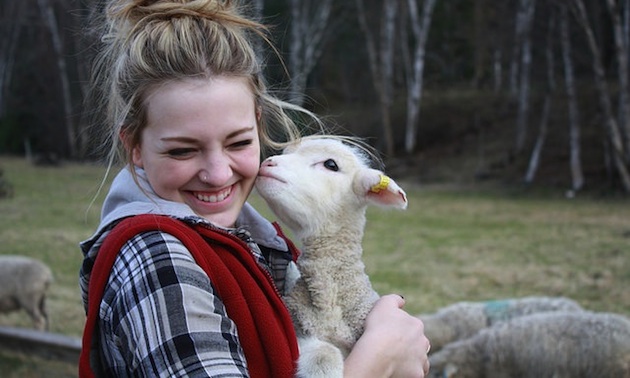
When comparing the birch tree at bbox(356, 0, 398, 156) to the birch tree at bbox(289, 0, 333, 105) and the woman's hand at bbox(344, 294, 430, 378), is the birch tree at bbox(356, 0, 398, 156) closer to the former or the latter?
the birch tree at bbox(289, 0, 333, 105)

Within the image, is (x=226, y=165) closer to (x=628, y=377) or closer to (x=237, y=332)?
(x=237, y=332)

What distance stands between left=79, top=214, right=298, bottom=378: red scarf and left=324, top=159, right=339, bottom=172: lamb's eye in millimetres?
490

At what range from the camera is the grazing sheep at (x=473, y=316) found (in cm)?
591

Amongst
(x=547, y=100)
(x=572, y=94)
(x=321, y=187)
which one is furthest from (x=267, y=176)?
(x=547, y=100)

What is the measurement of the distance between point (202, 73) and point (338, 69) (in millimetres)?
31290

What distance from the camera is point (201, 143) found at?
1.49 metres

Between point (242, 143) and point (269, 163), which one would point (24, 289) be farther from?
point (242, 143)

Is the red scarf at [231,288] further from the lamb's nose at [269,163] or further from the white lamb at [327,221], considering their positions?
the lamb's nose at [269,163]

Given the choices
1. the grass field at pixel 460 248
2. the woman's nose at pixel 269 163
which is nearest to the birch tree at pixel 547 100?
the grass field at pixel 460 248

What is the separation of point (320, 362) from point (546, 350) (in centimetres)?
403

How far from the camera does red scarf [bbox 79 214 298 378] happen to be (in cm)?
136

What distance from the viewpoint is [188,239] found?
1.37 m

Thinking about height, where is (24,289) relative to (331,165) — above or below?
below

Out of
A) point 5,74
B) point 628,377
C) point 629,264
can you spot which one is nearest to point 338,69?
point 5,74
